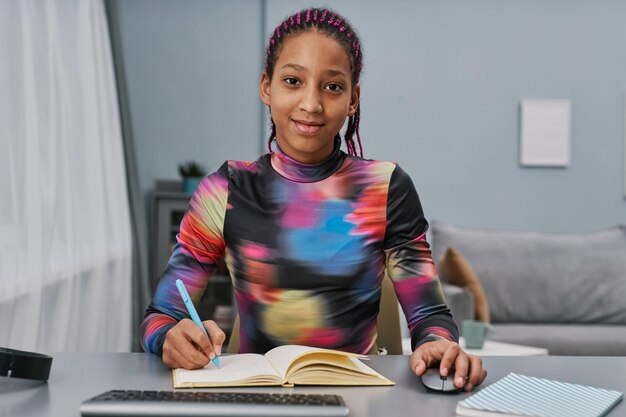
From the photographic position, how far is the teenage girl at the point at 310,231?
1.31 meters

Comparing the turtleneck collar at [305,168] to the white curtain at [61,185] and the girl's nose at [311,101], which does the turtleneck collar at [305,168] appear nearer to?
the girl's nose at [311,101]

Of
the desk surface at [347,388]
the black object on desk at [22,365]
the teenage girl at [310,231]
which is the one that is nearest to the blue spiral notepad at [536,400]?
the desk surface at [347,388]

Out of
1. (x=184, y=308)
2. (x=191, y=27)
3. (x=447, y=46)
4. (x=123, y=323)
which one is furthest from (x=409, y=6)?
(x=184, y=308)

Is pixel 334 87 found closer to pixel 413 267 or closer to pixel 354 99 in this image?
pixel 354 99

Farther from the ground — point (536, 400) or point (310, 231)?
point (310, 231)

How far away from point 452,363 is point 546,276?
3199 mm

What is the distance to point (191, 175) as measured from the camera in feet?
14.6

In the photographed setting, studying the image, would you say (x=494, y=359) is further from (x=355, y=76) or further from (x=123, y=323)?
(x=123, y=323)

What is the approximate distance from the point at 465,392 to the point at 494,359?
26 cm

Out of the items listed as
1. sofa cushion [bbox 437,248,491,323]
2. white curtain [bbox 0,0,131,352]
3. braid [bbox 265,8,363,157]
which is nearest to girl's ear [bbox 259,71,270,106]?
braid [bbox 265,8,363,157]

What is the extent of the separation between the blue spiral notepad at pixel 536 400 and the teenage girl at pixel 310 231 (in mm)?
308

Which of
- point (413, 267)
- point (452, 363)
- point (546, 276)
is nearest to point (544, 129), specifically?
point (546, 276)

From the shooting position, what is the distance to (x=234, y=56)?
4.72 metres

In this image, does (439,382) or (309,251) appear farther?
(309,251)
